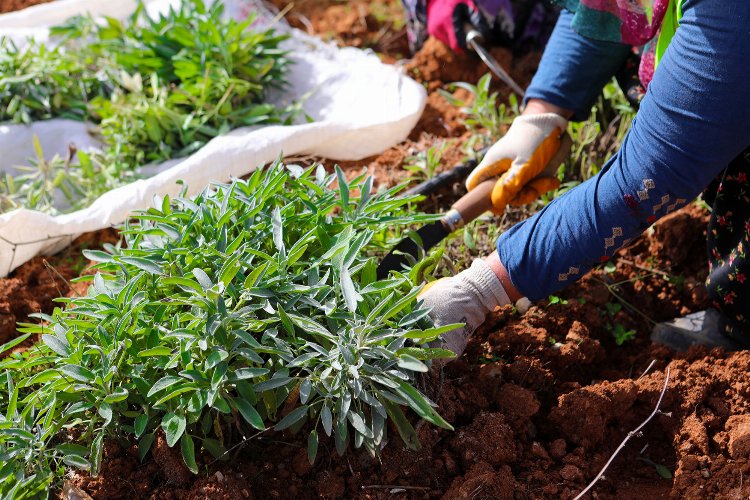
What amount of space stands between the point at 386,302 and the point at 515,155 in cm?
75

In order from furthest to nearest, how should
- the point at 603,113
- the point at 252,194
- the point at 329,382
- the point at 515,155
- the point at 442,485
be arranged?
the point at 603,113 → the point at 515,155 → the point at 252,194 → the point at 442,485 → the point at 329,382

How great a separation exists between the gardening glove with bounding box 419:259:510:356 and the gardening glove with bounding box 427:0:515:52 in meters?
1.26

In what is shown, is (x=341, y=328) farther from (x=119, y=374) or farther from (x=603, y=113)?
(x=603, y=113)

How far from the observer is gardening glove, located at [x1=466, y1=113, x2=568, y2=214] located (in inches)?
81.3

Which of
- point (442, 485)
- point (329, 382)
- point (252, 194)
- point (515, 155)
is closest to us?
point (329, 382)

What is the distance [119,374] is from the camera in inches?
61.2

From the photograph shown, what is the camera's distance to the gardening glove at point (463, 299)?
172cm

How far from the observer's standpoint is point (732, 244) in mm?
1916

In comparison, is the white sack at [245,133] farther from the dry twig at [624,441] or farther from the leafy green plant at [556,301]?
the dry twig at [624,441]

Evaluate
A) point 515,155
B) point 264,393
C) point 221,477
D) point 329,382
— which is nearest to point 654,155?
point 515,155

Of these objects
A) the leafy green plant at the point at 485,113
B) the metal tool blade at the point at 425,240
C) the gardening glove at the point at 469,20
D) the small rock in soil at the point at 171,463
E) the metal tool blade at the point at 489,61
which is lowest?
the small rock in soil at the point at 171,463

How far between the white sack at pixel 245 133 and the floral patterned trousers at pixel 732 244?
1.04m

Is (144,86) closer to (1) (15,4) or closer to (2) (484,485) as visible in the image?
(1) (15,4)

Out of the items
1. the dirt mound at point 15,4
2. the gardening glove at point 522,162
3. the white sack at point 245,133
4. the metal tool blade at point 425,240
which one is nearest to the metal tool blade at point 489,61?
the white sack at point 245,133
